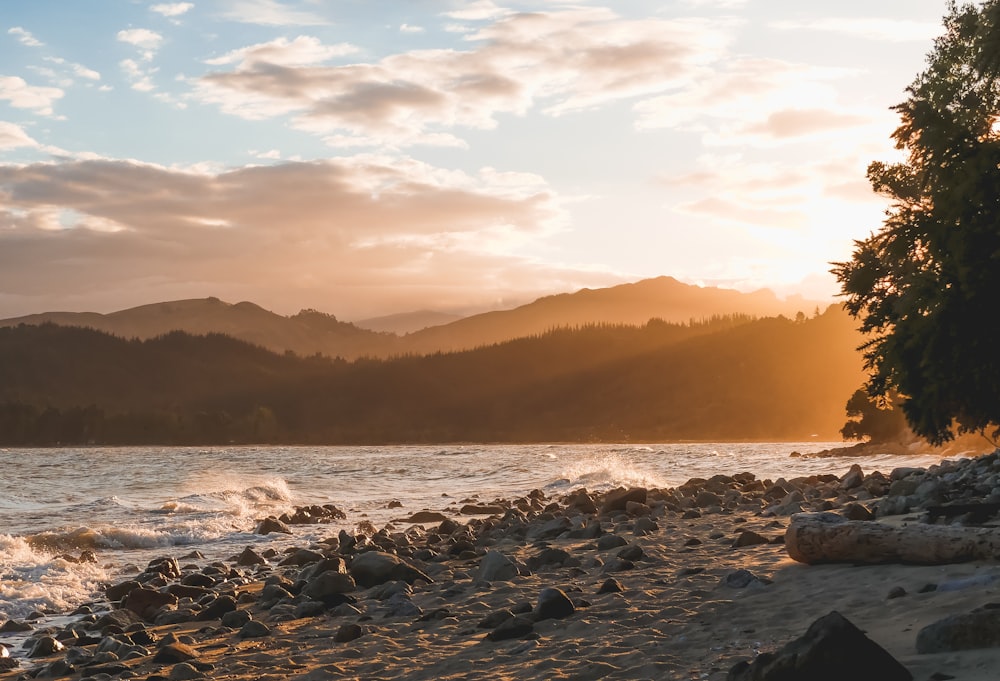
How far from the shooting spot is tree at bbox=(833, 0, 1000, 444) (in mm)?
18969

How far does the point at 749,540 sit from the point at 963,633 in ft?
24.2

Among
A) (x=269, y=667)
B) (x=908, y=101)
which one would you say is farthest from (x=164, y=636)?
(x=908, y=101)

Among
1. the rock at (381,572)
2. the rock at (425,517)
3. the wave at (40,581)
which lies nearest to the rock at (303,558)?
the wave at (40,581)

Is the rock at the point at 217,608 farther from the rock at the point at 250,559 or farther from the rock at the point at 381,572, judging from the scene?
the rock at the point at 250,559

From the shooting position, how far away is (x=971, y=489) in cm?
1762

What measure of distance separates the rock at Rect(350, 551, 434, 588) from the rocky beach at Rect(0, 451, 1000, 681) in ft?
0.10

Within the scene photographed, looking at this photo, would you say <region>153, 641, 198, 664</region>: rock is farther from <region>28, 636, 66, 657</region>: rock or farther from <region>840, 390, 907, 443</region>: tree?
<region>840, 390, 907, 443</region>: tree

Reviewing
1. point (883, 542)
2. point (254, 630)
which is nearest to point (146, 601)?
point (254, 630)

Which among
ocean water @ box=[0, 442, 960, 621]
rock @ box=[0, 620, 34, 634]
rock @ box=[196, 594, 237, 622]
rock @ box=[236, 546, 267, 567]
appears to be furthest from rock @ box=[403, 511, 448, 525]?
rock @ box=[0, 620, 34, 634]

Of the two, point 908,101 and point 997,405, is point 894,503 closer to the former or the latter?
point 997,405

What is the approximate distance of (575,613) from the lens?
10.5m

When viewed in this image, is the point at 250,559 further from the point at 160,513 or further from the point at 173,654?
the point at 160,513

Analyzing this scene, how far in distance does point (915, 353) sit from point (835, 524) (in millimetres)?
12017

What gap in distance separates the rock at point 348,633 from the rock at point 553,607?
1993mm
